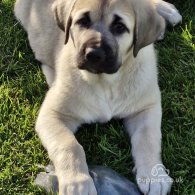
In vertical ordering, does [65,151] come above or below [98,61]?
below

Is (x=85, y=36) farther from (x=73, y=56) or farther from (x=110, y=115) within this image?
(x=110, y=115)

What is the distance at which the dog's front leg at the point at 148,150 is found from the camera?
3.52 metres

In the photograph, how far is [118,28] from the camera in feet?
11.9

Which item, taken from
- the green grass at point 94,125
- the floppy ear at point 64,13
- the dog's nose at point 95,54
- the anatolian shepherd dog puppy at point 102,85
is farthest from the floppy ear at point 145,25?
the green grass at point 94,125

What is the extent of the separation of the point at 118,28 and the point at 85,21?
0.23m

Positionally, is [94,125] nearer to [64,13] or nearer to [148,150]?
[148,150]

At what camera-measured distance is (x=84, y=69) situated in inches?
146

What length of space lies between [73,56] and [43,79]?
58 cm

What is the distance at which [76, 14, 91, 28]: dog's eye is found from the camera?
362 centimetres

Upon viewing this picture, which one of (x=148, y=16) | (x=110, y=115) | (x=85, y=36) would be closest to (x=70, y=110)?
(x=110, y=115)

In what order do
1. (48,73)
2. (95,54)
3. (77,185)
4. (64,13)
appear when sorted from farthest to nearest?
(48,73) < (64,13) < (95,54) < (77,185)

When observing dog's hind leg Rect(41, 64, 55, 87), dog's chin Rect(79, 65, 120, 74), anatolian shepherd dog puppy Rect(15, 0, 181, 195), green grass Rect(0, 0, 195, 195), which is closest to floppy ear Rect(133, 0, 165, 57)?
anatolian shepherd dog puppy Rect(15, 0, 181, 195)

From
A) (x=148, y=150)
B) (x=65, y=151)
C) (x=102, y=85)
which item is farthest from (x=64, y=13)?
(x=148, y=150)

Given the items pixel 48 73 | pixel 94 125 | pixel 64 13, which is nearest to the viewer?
pixel 64 13
